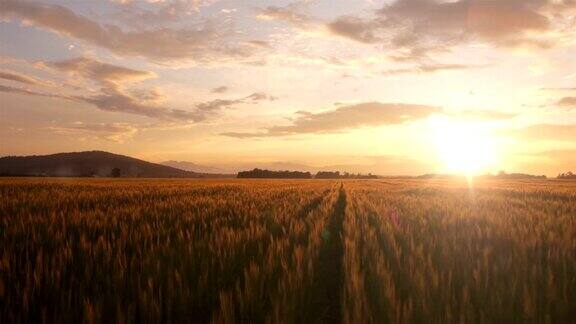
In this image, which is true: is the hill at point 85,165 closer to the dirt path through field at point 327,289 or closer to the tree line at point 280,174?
the tree line at point 280,174

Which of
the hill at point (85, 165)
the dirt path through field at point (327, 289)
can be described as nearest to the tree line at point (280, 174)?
the hill at point (85, 165)

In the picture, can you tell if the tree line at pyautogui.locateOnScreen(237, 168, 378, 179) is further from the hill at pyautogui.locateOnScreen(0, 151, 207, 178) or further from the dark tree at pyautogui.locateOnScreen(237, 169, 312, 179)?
the hill at pyautogui.locateOnScreen(0, 151, 207, 178)

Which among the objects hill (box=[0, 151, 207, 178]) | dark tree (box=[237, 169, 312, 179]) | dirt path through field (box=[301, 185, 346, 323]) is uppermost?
hill (box=[0, 151, 207, 178])

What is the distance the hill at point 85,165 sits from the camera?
525 feet

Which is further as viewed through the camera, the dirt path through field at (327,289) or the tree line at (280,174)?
the tree line at (280,174)

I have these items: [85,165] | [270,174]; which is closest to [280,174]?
[270,174]

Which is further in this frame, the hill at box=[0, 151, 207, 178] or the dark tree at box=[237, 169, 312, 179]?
the hill at box=[0, 151, 207, 178]

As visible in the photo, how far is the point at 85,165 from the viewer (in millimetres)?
162125

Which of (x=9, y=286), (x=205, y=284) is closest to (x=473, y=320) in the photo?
(x=205, y=284)

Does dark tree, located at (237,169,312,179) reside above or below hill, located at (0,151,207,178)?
below

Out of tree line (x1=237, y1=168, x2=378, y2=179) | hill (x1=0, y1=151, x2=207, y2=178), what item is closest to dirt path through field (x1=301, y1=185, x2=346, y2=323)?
tree line (x1=237, y1=168, x2=378, y2=179)

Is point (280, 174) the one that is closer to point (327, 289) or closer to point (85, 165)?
point (85, 165)

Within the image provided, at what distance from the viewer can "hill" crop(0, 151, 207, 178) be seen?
159875 millimetres

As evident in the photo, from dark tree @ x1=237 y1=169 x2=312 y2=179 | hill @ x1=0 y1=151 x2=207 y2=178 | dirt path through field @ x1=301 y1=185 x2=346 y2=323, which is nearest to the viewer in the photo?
dirt path through field @ x1=301 y1=185 x2=346 y2=323
